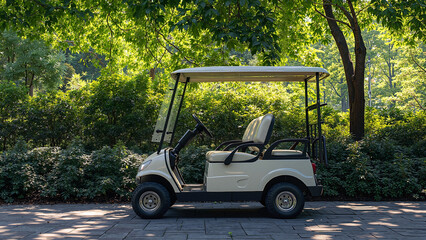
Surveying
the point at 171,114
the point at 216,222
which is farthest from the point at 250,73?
the point at 216,222

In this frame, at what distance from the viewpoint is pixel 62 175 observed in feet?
26.8

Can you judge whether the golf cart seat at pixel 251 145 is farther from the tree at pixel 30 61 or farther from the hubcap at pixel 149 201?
the tree at pixel 30 61

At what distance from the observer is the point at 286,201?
6316 mm

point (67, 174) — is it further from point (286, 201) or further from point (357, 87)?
point (357, 87)

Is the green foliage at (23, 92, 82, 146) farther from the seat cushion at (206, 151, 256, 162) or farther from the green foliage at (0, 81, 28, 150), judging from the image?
the seat cushion at (206, 151, 256, 162)

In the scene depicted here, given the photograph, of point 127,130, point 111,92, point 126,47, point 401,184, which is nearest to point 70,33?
point 126,47

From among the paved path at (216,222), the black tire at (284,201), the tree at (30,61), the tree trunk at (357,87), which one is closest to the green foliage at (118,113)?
the paved path at (216,222)

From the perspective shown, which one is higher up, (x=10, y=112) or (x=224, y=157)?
(x=10, y=112)

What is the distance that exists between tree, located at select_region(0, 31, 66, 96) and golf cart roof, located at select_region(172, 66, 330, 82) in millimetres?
17066

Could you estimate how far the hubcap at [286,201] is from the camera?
629 centimetres

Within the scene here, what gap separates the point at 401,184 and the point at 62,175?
6.27 m

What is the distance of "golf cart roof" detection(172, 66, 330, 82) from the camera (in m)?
6.42

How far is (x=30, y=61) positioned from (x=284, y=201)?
65.2 ft

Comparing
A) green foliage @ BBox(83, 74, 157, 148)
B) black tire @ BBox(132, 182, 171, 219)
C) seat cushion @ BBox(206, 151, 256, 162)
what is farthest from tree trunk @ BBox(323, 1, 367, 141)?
black tire @ BBox(132, 182, 171, 219)
